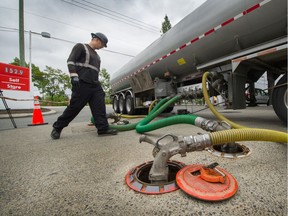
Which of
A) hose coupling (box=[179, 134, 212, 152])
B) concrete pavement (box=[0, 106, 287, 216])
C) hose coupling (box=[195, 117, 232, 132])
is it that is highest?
hose coupling (box=[195, 117, 232, 132])

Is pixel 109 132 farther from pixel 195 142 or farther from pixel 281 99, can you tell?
pixel 281 99

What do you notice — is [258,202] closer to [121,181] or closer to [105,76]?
[121,181]

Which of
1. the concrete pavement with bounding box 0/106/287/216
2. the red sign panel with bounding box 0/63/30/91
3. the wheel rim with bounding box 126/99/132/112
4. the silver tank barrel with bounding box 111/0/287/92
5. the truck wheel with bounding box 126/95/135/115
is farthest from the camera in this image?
the red sign panel with bounding box 0/63/30/91

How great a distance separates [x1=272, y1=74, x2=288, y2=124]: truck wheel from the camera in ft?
6.67

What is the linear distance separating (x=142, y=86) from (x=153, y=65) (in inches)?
38.4

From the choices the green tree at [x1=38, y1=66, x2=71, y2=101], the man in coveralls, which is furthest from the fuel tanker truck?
the green tree at [x1=38, y1=66, x2=71, y2=101]

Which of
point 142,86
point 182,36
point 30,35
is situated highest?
point 30,35

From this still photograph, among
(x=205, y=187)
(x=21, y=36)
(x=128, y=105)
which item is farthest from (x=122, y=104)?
(x=21, y=36)

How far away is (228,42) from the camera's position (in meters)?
2.50

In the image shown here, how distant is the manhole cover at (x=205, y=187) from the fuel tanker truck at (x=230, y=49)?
1924 mm

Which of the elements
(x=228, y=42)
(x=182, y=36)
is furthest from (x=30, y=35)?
(x=228, y=42)

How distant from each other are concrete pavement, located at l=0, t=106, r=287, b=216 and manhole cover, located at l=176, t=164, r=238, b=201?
0.11 ft

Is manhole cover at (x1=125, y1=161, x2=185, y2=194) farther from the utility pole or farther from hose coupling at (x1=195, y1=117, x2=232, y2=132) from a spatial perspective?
the utility pole

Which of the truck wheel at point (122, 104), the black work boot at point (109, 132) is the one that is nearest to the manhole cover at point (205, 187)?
the black work boot at point (109, 132)
